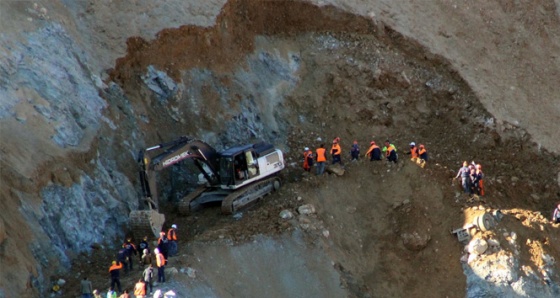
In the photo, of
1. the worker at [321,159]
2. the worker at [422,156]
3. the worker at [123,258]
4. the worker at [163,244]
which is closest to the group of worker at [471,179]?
the worker at [422,156]

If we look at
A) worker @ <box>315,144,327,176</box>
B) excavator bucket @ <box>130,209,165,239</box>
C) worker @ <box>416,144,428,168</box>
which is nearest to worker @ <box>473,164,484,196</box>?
worker @ <box>416,144,428,168</box>

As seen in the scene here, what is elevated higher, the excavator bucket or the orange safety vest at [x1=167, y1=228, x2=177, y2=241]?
the orange safety vest at [x1=167, y1=228, x2=177, y2=241]

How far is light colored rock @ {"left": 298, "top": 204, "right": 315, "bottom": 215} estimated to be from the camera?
94.1 feet

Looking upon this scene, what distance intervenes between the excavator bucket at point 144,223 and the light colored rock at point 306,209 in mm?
4156

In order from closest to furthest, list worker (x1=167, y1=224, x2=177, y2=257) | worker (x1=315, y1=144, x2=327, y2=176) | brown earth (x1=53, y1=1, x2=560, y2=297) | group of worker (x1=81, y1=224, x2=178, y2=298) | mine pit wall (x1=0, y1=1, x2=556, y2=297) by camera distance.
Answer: group of worker (x1=81, y1=224, x2=178, y2=298) → mine pit wall (x1=0, y1=1, x2=556, y2=297) → worker (x1=167, y1=224, x2=177, y2=257) → brown earth (x1=53, y1=1, x2=560, y2=297) → worker (x1=315, y1=144, x2=327, y2=176)

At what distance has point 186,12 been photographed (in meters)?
33.0

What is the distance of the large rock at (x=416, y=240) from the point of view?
29359 millimetres

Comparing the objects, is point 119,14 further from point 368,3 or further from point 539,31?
point 539,31

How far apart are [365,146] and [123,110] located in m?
8.90

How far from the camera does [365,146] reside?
112ft

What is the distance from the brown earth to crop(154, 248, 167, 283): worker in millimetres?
893

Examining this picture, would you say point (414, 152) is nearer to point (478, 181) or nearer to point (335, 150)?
point (478, 181)

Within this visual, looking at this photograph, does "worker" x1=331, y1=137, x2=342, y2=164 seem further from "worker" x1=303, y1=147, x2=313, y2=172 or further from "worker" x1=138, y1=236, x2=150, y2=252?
"worker" x1=138, y1=236, x2=150, y2=252

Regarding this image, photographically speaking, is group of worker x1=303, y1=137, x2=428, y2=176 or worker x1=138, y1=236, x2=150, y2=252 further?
group of worker x1=303, y1=137, x2=428, y2=176
